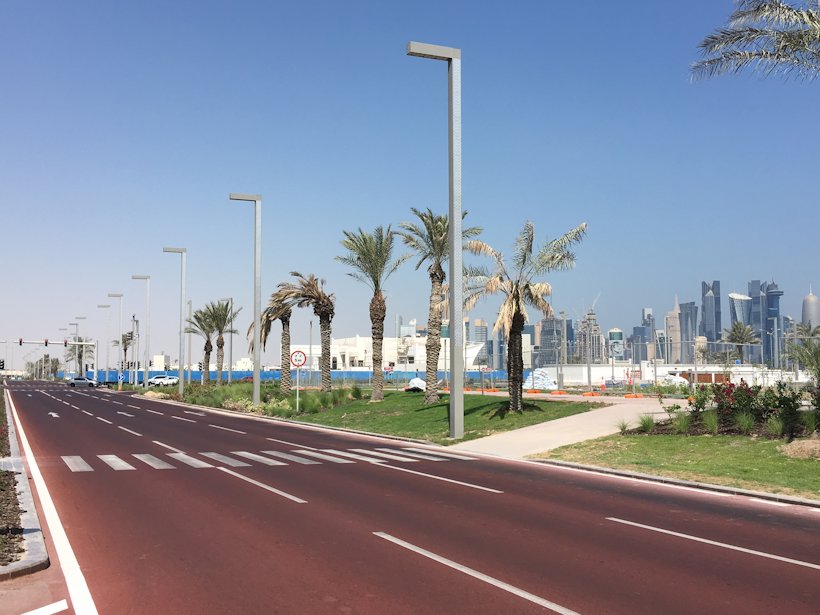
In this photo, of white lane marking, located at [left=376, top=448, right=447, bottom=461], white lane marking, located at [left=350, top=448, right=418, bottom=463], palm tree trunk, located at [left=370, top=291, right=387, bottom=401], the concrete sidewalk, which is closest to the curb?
white lane marking, located at [left=350, top=448, right=418, bottom=463]

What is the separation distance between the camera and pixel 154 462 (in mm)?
17297

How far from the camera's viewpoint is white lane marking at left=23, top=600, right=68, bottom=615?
6.18 meters

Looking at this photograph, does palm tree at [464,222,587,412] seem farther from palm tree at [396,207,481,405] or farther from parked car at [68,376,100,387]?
parked car at [68,376,100,387]

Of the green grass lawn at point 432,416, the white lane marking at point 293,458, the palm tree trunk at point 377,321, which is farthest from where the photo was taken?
the palm tree trunk at point 377,321

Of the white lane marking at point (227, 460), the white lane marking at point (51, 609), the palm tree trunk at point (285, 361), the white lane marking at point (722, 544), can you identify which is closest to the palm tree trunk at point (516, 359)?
the white lane marking at point (227, 460)

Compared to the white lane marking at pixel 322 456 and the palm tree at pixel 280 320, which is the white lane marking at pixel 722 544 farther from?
the palm tree at pixel 280 320

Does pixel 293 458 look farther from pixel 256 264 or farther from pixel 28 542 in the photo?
pixel 256 264

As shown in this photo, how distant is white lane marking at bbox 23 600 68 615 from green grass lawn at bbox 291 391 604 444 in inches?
649

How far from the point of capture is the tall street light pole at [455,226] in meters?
21.8

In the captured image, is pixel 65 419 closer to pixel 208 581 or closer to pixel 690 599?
pixel 208 581

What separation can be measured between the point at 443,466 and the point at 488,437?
635cm

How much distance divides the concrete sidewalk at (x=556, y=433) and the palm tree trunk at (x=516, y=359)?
2428 mm

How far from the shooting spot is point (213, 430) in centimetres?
2780

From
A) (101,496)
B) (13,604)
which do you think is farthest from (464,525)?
(101,496)
